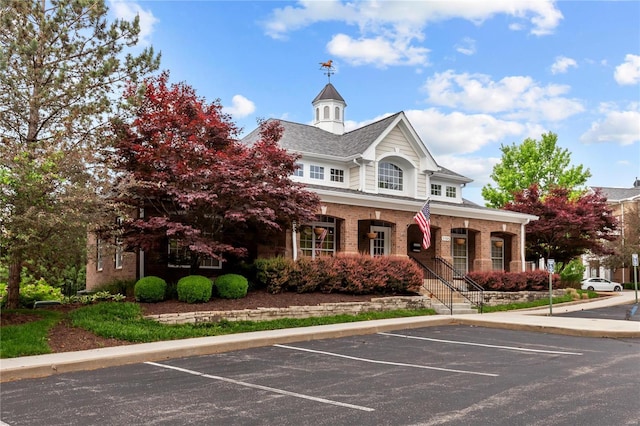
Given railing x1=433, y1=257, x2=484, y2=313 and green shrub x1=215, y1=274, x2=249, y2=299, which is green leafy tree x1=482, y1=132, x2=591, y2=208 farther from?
green shrub x1=215, y1=274, x2=249, y2=299

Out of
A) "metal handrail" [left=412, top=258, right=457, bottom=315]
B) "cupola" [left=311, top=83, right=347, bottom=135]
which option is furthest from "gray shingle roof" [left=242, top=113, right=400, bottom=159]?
"metal handrail" [left=412, top=258, right=457, bottom=315]

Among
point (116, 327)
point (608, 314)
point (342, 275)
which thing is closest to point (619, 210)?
point (608, 314)

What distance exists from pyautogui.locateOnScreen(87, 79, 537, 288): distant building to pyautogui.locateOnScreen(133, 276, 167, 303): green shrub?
147 inches

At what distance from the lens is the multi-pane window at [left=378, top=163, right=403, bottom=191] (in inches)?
919

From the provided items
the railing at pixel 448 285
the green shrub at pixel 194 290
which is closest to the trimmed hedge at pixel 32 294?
the green shrub at pixel 194 290

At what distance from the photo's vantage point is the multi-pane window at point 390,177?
76.6 ft

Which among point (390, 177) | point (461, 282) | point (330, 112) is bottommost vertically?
point (461, 282)

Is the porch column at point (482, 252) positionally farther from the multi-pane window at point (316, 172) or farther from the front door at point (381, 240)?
the multi-pane window at point (316, 172)

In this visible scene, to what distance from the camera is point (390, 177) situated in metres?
23.6

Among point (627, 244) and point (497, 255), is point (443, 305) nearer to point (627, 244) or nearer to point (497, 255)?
point (497, 255)

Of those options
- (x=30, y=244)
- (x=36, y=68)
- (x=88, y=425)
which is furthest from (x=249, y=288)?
(x=88, y=425)

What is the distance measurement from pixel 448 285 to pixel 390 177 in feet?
20.1

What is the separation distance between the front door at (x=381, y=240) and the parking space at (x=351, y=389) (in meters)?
10.9

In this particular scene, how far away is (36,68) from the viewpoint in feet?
42.6
